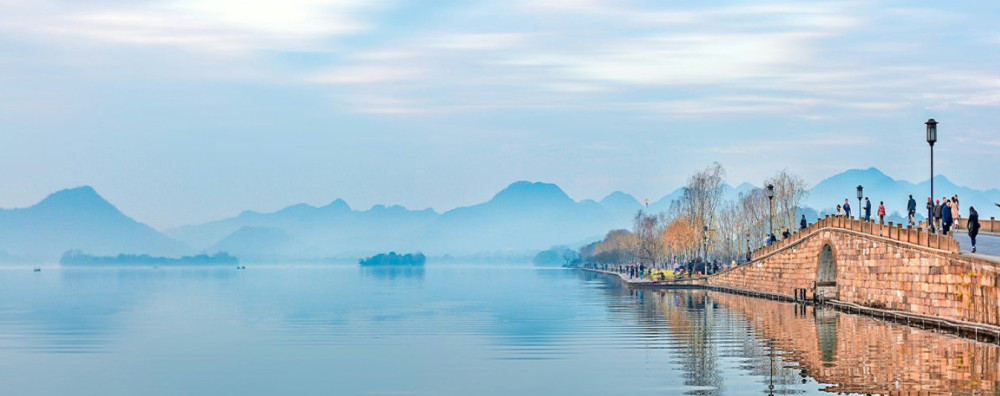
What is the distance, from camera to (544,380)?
34.4m

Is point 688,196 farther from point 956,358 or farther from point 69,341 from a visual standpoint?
point 956,358

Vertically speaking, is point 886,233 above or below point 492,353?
above

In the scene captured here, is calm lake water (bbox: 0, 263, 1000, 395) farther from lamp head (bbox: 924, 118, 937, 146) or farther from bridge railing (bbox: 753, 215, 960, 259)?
lamp head (bbox: 924, 118, 937, 146)

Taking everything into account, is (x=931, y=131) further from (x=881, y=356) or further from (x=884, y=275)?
(x=881, y=356)

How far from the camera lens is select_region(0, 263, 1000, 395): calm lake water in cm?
3259

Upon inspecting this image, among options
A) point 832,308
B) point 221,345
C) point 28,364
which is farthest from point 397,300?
point 28,364

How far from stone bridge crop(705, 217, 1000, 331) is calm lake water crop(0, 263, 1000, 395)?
1.72 meters

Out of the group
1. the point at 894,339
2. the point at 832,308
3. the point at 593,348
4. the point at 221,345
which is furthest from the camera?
the point at 832,308

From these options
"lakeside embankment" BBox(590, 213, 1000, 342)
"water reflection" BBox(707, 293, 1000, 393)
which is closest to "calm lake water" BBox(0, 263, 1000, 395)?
"water reflection" BBox(707, 293, 1000, 393)

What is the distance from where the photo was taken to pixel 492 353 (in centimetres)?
4391

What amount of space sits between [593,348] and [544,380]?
1102 cm

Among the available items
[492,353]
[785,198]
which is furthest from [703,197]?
[492,353]

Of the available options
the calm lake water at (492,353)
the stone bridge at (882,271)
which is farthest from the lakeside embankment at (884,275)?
the calm lake water at (492,353)

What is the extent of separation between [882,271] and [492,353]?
70.0 ft
